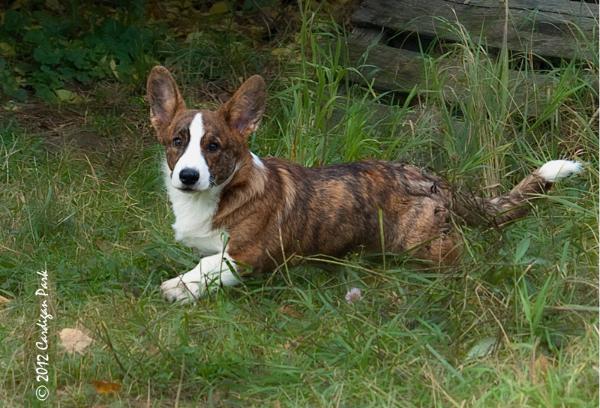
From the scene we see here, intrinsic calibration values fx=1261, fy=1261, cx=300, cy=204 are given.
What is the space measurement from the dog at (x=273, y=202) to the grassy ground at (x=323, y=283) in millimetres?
125

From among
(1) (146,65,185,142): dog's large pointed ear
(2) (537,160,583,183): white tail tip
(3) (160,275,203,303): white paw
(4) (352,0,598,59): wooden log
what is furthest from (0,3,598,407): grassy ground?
(1) (146,65,185,142): dog's large pointed ear

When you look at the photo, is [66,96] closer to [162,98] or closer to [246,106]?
[162,98]

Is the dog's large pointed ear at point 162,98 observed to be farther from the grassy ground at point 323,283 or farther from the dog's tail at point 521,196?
the dog's tail at point 521,196

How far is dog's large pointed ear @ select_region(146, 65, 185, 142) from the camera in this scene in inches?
235

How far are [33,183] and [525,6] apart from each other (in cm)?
304

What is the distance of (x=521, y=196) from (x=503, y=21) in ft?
5.89

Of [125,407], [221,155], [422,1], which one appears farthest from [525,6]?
[125,407]

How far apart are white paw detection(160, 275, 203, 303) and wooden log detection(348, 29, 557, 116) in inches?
82.9

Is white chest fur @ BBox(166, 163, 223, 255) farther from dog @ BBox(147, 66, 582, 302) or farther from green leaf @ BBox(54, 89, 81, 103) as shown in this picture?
green leaf @ BBox(54, 89, 81, 103)

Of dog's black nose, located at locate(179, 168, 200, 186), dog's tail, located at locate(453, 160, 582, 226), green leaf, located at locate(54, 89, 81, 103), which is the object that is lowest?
green leaf, located at locate(54, 89, 81, 103)

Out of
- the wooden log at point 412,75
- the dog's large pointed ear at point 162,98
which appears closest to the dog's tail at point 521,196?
the wooden log at point 412,75

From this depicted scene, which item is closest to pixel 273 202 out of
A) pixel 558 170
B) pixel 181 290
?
pixel 181 290

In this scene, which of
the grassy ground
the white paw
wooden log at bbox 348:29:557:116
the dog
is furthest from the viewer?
wooden log at bbox 348:29:557:116

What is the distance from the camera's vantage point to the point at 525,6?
293 inches
